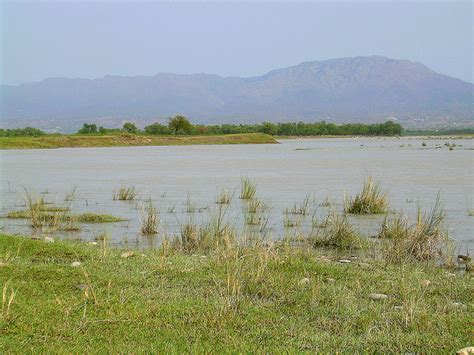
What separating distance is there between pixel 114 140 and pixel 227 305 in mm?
78214

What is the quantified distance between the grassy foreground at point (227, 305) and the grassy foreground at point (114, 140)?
6673 cm

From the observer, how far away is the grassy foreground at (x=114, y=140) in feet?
245

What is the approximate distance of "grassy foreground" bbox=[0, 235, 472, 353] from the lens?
5.75m

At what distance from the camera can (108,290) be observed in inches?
291

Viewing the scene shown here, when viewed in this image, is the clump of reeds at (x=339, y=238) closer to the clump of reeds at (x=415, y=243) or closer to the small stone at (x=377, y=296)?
the clump of reeds at (x=415, y=243)

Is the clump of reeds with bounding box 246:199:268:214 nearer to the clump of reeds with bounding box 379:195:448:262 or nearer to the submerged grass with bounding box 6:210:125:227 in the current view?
the submerged grass with bounding box 6:210:125:227

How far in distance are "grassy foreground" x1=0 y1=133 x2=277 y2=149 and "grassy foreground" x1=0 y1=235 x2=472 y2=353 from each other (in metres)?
66.7

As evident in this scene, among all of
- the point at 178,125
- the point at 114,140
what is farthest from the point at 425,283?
the point at 178,125

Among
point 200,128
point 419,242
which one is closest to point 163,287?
point 419,242

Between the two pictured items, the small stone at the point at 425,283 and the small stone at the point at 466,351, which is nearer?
the small stone at the point at 466,351

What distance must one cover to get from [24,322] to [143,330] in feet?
3.92

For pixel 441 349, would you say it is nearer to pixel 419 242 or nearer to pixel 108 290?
pixel 108 290

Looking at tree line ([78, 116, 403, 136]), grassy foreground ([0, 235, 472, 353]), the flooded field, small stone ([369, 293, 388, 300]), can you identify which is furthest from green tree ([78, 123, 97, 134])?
small stone ([369, 293, 388, 300])

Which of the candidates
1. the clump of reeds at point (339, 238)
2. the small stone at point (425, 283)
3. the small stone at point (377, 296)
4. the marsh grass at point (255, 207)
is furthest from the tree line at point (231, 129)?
the small stone at point (377, 296)
